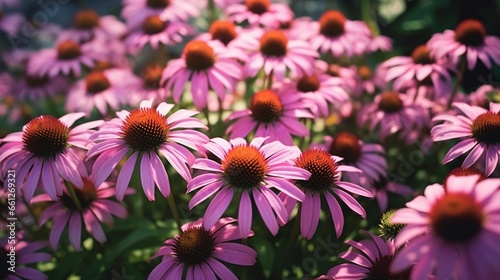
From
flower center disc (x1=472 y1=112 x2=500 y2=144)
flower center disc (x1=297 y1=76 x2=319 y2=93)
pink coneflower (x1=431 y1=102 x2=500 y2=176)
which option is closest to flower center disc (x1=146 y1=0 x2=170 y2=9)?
flower center disc (x1=297 y1=76 x2=319 y2=93)

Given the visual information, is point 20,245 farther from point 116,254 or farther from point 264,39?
point 264,39

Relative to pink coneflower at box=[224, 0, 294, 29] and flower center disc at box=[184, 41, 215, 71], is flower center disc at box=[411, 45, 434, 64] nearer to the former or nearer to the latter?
pink coneflower at box=[224, 0, 294, 29]

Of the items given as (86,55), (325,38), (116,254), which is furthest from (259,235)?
(86,55)

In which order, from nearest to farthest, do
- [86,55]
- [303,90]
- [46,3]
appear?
[303,90] → [86,55] → [46,3]

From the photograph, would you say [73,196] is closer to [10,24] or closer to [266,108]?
[266,108]

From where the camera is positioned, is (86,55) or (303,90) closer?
(303,90)

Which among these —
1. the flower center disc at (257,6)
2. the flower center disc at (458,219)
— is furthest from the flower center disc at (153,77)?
the flower center disc at (458,219)

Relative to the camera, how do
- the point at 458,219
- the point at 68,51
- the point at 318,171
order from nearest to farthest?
the point at 458,219 → the point at 318,171 → the point at 68,51

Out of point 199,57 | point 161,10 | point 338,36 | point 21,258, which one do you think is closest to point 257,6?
point 338,36
